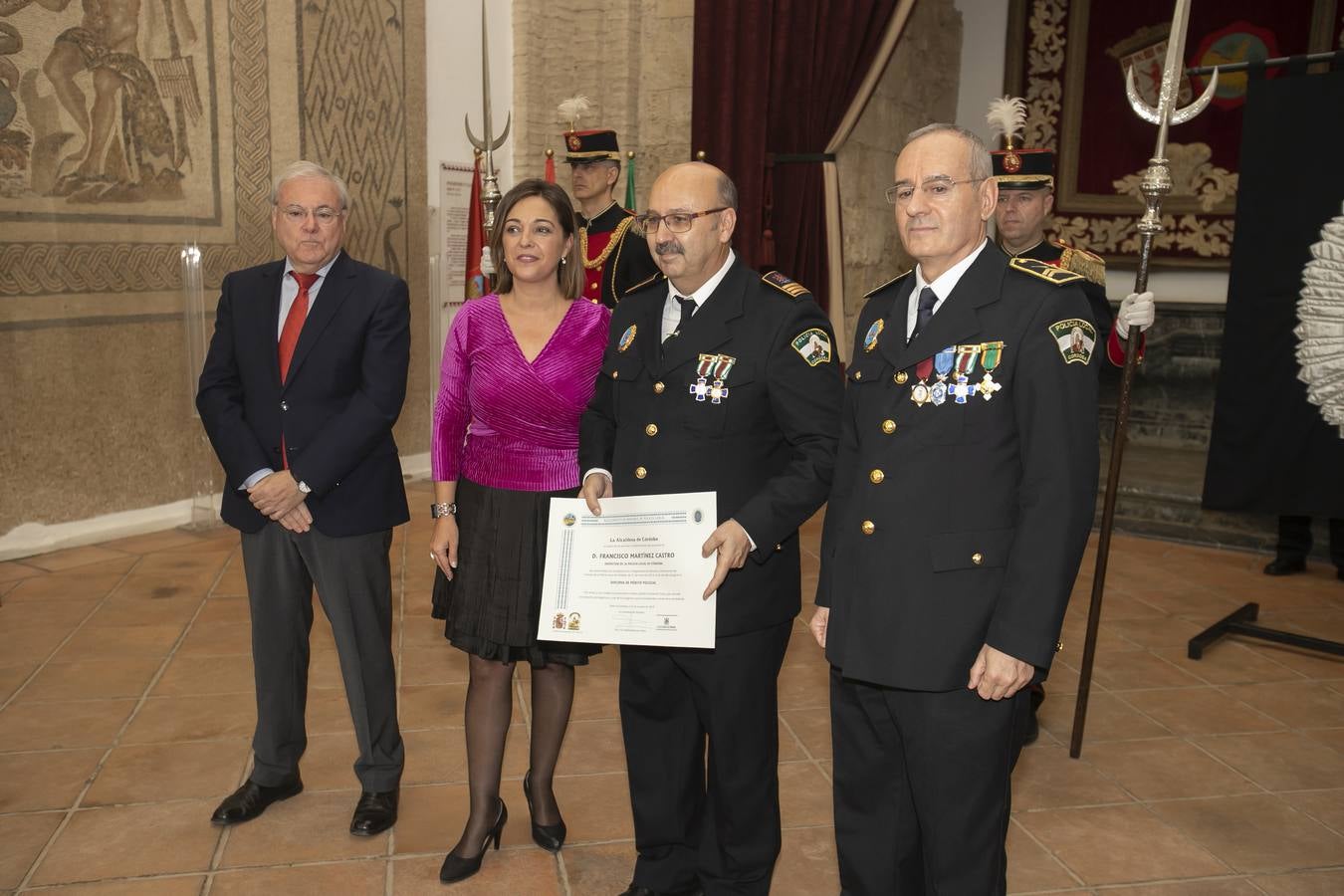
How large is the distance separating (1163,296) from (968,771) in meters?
6.48

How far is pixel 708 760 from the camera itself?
2404mm

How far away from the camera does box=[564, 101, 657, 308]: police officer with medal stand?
4.66 m

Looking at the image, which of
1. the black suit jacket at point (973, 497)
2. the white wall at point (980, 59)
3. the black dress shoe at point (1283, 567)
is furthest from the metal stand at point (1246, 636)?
the white wall at point (980, 59)

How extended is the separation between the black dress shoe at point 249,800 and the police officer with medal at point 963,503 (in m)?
1.78

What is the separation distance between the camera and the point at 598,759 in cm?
336

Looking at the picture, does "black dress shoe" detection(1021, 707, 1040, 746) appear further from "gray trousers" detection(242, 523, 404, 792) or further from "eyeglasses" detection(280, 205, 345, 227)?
"eyeglasses" detection(280, 205, 345, 227)

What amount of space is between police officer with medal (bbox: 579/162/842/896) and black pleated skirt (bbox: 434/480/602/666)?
0.22 m

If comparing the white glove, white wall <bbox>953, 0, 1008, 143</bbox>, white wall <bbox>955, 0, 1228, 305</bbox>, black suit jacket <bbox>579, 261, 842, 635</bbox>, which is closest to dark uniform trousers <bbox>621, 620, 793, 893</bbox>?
black suit jacket <bbox>579, 261, 842, 635</bbox>

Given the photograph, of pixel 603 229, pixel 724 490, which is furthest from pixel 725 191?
pixel 603 229

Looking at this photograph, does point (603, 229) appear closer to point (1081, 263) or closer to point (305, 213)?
point (1081, 263)

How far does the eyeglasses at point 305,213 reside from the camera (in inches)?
107

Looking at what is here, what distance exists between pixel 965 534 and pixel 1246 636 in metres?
3.29

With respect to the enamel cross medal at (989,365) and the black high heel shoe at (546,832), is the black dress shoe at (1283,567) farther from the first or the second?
the enamel cross medal at (989,365)

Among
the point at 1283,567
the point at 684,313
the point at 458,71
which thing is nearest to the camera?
the point at 684,313
